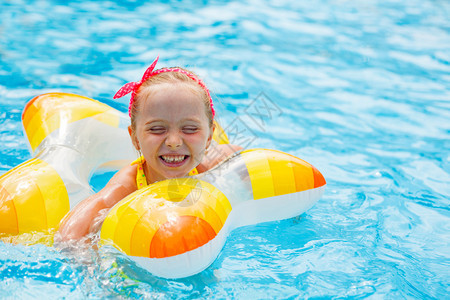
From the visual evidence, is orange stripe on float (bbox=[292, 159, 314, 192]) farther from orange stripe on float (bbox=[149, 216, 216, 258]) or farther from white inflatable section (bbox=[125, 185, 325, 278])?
orange stripe on float (bbox=[149, 216, 216, 258])

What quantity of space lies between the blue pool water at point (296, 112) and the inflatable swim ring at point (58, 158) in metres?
0.18

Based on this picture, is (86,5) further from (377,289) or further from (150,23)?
(377,289)

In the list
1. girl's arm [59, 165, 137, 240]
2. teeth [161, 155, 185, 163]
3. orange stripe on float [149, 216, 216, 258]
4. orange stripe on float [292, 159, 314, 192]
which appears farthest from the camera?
orange stripe on float [292, 159, 314, 192]

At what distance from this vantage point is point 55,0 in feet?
25.8

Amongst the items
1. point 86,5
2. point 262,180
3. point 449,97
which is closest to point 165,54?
point 86,5

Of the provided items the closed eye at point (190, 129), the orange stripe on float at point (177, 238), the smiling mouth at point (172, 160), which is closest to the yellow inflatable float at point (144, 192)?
the orange stripe on float at point (177, 238)

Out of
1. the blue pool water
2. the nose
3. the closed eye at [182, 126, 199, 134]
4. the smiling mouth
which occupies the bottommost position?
the blue pool water

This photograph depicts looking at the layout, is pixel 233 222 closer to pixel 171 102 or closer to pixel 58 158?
pixel 171 102

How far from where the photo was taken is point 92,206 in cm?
266

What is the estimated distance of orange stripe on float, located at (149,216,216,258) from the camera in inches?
89.1

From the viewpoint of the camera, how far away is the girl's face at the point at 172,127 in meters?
2.61

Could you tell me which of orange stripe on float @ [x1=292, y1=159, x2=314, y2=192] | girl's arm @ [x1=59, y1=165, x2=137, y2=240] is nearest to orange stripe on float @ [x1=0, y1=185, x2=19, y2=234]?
girl's arm @ [x1=59, y1=165, x2=137, y2=240]

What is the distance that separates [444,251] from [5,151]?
306cm

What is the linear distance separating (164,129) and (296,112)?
259 cm
